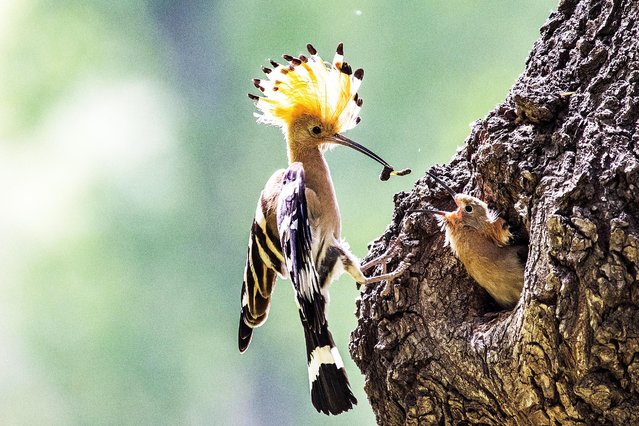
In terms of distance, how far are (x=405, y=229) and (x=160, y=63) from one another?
1467 millimetres

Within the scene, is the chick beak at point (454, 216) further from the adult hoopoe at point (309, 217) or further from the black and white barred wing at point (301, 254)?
the black and white barred wing at point (301, 254)

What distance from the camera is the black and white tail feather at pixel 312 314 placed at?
5.63 ft

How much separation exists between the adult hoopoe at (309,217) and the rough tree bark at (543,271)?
75 mm

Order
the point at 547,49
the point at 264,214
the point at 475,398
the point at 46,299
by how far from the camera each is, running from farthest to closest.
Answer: the point at 46,299 < the point at 264,214 < the point at 547,49 < the point at 475,398

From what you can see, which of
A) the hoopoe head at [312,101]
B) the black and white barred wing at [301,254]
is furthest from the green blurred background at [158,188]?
the black and white barred wing at [301,254]

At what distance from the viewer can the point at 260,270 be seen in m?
1.90

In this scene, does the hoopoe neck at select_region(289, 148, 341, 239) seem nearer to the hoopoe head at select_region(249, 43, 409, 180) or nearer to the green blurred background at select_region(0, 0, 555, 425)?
the hoopoe head at select_region(249, 43, 409, 180)

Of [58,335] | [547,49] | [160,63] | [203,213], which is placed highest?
[160,63]

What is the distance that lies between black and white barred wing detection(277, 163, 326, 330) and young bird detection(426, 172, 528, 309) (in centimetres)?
27

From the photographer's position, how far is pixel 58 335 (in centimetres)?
284

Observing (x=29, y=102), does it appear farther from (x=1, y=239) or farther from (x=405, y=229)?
(x=405, y=229)

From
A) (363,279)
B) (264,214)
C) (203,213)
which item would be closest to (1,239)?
(203,213)

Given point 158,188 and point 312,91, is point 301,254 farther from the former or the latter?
point 158,188

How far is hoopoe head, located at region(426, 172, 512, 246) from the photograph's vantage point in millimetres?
1663
